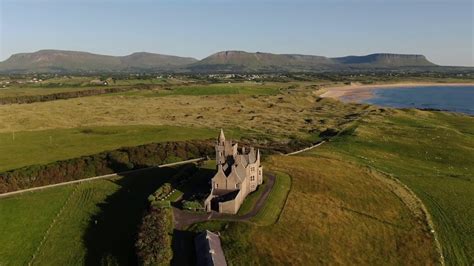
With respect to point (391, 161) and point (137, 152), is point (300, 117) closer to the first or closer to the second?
point (391, 161)

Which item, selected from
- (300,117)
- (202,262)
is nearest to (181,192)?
(202,262)

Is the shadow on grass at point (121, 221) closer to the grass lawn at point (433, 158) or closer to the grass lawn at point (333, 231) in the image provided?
the grass lawn at point (333, 231)

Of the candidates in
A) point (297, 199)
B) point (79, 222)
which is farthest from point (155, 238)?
point (297, 199)

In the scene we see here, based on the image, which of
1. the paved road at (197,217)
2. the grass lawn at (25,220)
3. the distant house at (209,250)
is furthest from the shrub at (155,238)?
the grass lawn at (25,220)

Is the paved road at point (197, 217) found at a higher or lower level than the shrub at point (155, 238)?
lower

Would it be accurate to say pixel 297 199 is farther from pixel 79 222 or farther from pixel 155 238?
pixel 79 222

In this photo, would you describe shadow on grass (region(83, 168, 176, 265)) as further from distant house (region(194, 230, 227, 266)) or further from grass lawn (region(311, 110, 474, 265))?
grass lawn (region(311, 110, 474, 265))
